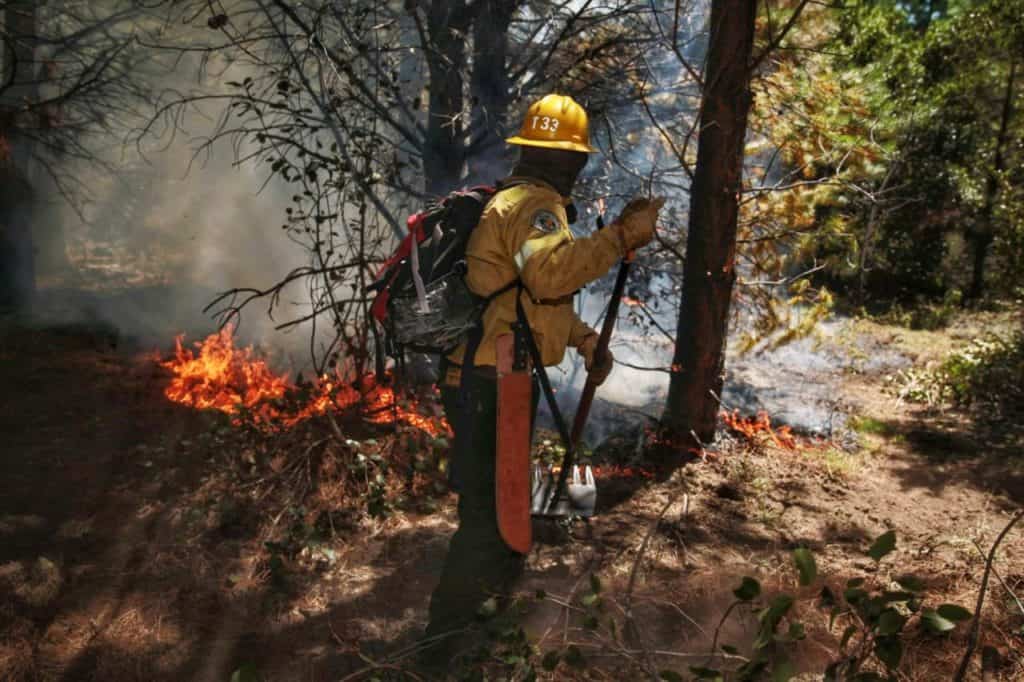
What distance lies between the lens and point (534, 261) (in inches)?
120

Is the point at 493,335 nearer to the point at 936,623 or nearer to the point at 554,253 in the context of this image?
the point at 554,253

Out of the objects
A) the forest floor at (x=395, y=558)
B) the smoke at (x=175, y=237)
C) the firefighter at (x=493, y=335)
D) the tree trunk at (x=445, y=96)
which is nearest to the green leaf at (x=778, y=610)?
the forest floor at (x=395, y=558)

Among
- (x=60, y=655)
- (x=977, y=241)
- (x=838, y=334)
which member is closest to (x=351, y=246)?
(x=60, y=655)

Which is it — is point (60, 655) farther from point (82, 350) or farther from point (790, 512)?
point (82, 350)

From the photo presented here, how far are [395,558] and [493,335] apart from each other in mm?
1834

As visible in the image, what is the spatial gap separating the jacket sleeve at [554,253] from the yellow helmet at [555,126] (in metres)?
0.37

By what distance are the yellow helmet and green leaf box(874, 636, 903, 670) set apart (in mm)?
2155

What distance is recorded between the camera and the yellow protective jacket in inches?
120

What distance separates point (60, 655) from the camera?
3.50 meters

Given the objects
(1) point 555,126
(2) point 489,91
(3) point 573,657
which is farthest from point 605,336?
(2) point 489,91

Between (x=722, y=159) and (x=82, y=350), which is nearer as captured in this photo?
(x=722, y=159)

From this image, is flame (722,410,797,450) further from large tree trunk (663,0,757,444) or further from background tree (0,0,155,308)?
background tree (0,0,155,308)

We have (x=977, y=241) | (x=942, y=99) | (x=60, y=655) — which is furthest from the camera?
(x=977, y=241)

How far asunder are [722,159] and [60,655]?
452 cm
